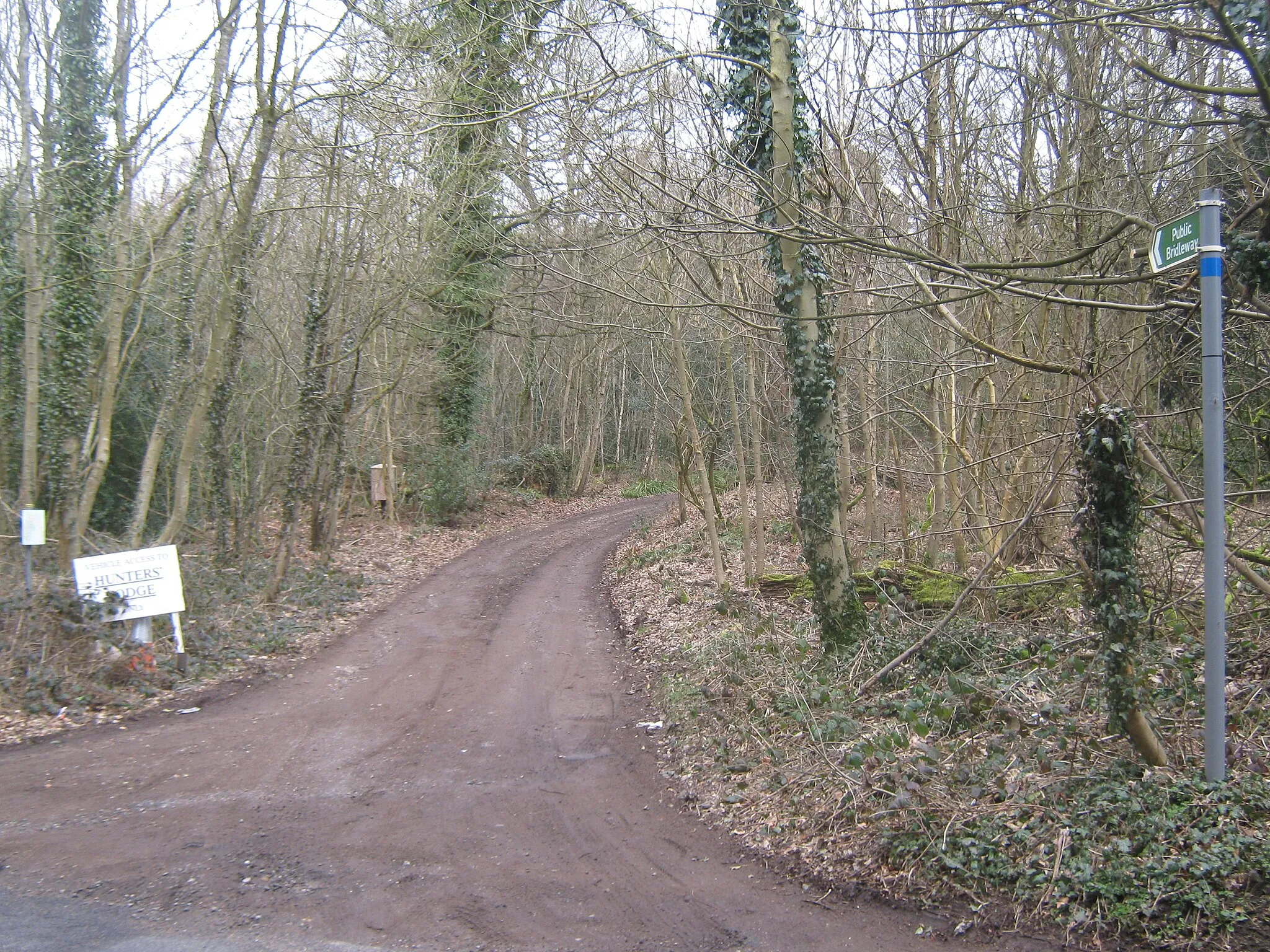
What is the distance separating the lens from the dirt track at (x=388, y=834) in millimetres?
4609

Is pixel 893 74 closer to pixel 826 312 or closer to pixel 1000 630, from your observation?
pixel 826 312

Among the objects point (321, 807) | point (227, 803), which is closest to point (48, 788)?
point (227, 803)

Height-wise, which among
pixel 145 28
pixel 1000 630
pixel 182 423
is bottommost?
pixel 1000 630

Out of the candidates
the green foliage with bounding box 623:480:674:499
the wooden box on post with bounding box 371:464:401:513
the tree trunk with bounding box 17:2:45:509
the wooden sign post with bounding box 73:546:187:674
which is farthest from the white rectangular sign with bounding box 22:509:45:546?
the green foliage with bounding box 623:480:674:499

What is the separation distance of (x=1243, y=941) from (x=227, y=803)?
20.9ft

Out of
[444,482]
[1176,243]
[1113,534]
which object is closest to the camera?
[1176,243]

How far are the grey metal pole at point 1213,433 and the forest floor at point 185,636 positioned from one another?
9291 mm

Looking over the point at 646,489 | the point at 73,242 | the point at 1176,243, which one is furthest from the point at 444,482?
the point at 1176,243

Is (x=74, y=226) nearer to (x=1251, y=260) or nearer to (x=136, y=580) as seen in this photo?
(x=136, y=580)

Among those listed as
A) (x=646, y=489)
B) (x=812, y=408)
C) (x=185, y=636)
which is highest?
(x=812, y=408)

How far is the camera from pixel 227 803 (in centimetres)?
655

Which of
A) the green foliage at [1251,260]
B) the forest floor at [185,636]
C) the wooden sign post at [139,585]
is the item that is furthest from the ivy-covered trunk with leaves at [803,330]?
the wooden sign post at [139,585]

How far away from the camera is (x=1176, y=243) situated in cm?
415

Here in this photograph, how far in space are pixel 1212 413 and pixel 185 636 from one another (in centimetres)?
1070
